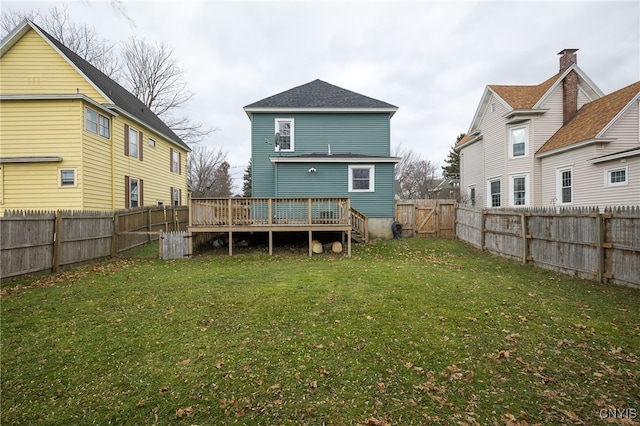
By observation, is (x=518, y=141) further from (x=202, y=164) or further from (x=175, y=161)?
(x=202, y=164)

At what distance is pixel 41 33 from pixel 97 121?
4.38m

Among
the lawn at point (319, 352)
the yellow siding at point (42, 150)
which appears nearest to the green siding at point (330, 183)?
the lawn at point (319, 352)

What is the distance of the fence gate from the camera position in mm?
A: 11266

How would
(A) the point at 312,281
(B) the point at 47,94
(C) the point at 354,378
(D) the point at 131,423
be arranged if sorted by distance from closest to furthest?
(D) the point at 131,423 < (C) the point at 354,378 < (A) the point at 312,281 < (B) the point at 47,94

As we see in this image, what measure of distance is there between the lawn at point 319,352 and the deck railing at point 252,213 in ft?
14.6

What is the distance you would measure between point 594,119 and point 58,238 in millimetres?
21725

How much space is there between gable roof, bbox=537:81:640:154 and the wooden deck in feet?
37.7

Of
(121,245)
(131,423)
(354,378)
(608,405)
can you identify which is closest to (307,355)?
(354,378)

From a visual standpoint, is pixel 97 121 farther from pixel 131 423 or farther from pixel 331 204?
pixel 131 423

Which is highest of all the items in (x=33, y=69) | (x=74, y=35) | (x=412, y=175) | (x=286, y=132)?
(x=74, y=35)

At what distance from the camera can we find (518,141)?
16.8 meters

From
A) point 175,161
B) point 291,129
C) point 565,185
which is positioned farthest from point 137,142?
point 565,185

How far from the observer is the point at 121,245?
12.0m

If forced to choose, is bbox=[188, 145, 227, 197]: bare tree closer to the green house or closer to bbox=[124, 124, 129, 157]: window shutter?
bbox=[124, 124, 129, 157]: window shutter
